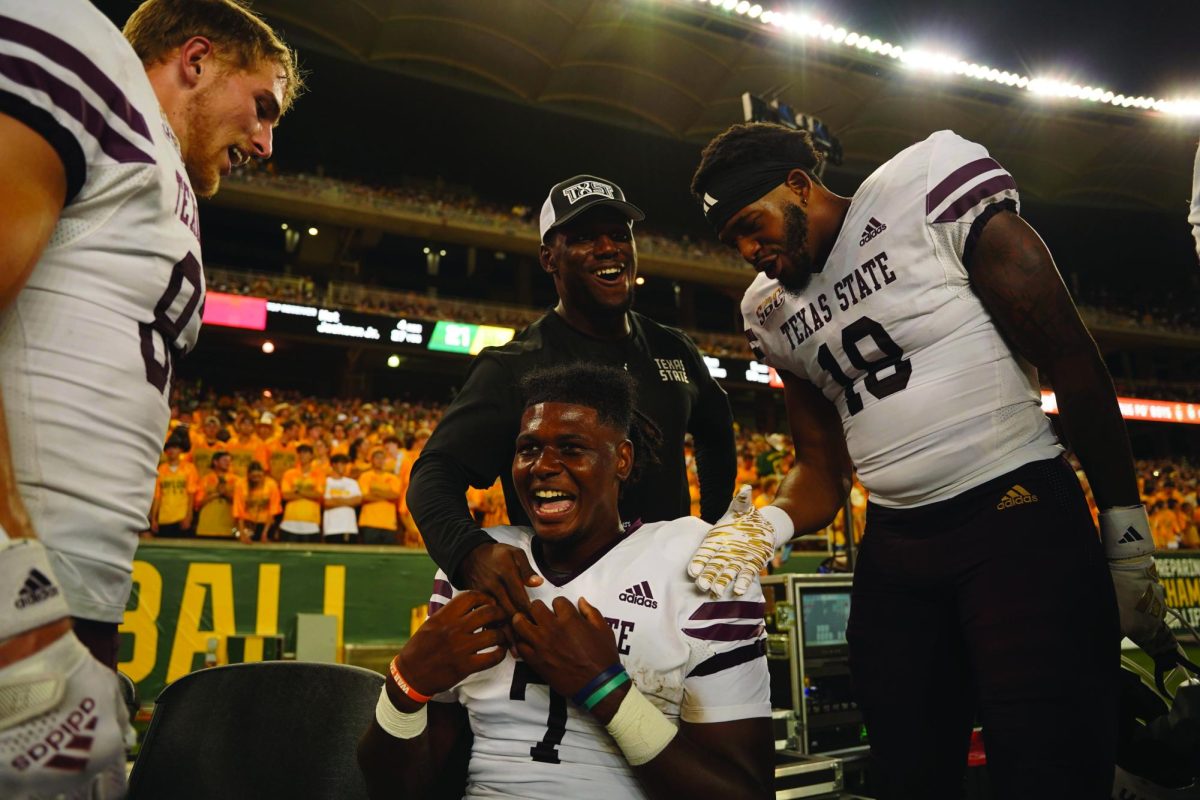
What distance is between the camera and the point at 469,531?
1952 millimetres

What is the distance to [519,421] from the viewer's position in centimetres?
236

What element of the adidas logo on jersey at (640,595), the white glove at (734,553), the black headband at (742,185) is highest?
the black headband at (742,185)

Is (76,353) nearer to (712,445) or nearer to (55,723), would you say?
(55,723)

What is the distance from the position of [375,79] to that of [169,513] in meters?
17.9

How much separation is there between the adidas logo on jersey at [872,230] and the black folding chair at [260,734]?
1630 mm

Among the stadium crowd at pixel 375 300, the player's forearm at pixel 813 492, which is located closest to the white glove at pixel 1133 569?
the player's forearm at pixel 813 492

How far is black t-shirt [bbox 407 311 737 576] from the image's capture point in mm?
2141

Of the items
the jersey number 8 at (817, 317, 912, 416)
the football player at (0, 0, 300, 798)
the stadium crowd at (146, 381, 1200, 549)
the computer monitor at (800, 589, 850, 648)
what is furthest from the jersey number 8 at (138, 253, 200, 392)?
the stadium crowd at (146, 381, 1200, 549)

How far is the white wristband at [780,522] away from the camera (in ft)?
7.28

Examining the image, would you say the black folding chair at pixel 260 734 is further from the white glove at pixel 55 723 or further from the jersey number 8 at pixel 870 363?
the jersey number 8 at pixel 870 363

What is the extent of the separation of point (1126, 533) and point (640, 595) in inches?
42.8

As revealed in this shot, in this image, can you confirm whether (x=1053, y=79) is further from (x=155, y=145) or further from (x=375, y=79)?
(x=155, y=145)

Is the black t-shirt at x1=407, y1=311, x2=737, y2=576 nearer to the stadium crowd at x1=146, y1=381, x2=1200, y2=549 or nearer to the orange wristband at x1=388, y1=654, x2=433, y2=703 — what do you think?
the orange wristband at x1=388, y1=654, x2=433, y2=703

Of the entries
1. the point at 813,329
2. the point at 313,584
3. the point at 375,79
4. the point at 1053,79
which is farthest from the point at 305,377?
the point at 813,329
